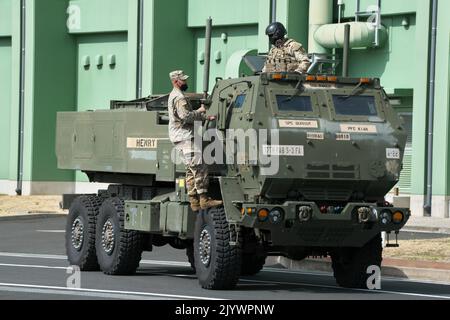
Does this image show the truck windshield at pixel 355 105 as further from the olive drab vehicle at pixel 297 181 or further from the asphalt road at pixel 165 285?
the asphalt road at pixel 165 285

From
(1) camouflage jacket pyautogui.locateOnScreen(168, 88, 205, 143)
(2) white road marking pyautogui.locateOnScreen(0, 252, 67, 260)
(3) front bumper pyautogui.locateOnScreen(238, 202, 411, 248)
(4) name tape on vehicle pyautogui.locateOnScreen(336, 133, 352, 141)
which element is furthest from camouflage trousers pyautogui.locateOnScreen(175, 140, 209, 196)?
(2) white road marking pyautogui.locateOnScreen(0, 252, 67, 260)

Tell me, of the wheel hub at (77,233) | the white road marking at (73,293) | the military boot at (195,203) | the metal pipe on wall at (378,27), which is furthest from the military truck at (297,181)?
the metal pipe on wall at (378,27)

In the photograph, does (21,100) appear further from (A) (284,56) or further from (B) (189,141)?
(B) (189,141)

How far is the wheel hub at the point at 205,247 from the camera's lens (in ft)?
56.6

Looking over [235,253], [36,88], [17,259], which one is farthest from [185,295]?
[36,88]

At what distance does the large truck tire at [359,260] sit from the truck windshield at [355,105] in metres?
1.66

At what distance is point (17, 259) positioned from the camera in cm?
2256

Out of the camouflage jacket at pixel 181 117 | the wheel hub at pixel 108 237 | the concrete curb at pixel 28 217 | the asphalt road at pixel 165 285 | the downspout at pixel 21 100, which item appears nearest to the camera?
the asphalt road at pixel 165 285

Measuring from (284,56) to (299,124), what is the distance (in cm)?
167

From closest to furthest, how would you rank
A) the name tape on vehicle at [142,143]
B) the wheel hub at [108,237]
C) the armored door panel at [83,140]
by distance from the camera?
the name tape on vehicle at [142,143]
the wheel hub at [108,237]
the armored door panel at [83,140]

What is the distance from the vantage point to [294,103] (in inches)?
683

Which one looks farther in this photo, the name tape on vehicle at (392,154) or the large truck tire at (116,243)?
the large truck tire at (116,243)

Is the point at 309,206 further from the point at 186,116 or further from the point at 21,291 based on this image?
the point at 21,291
